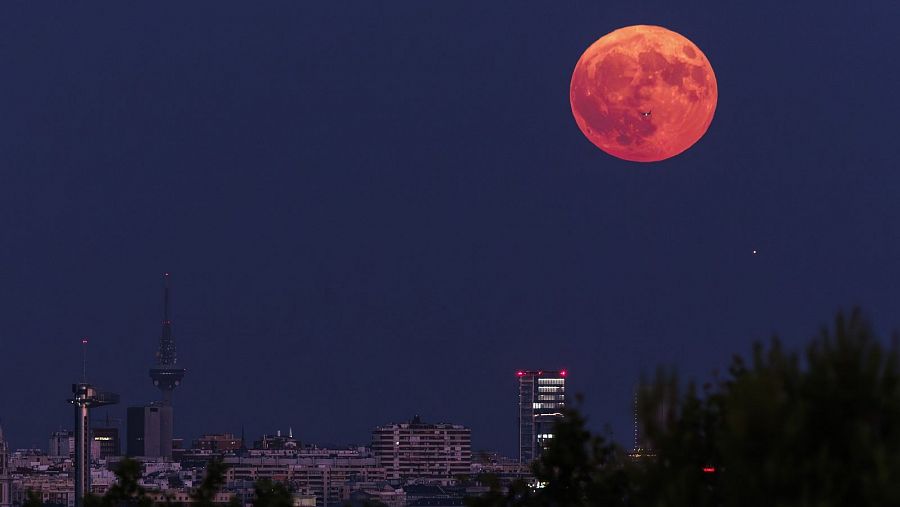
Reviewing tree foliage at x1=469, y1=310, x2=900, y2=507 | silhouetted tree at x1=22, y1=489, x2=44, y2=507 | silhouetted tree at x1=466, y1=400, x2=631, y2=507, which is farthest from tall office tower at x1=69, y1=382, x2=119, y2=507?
tree foliage at x1=469, y1=310, x2=900, y2=507

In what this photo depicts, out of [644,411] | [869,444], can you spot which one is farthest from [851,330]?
[644,411]

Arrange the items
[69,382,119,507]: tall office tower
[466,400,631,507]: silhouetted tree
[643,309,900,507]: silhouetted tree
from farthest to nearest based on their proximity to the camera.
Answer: [69,382,119,507]: tall office tower < [466,400,631,507]: silhouetted tree < [643,309,900,507]: silhouetted tree

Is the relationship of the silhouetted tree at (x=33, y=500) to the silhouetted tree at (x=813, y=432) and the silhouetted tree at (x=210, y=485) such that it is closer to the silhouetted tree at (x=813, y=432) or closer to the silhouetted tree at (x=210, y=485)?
the silhouetted tree at (x=210, y=485)

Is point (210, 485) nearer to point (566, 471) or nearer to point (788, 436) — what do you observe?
point (566, 471)

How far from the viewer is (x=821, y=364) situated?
15938 millimetres

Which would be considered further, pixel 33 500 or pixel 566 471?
pixel 33 500

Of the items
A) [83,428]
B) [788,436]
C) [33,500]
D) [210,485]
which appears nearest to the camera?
[788,436]

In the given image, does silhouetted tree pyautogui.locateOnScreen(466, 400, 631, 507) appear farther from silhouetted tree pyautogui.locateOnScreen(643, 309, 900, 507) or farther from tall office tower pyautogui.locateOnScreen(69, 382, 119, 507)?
tall office tower pyautogui.locateOnScreen(69, 382, 119, 507)

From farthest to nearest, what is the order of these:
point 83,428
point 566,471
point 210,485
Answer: point 83,428
point 210,485
point 566,471

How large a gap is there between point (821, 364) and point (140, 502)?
32.4 ft

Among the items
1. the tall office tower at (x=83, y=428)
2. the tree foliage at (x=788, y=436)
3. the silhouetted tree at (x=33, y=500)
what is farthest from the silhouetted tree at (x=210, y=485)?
the tall office tower at (x=83, y=428)

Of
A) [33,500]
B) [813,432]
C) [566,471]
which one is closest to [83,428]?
[33,500]

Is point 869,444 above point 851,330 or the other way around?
the other way around

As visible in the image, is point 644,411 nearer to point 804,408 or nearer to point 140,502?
point 804,408
